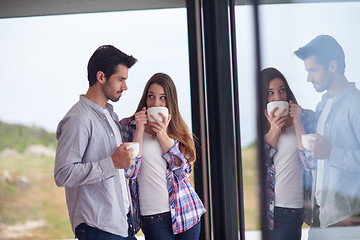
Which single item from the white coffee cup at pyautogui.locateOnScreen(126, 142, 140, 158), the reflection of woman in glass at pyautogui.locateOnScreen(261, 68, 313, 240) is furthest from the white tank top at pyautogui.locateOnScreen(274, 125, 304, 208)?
the white coffee cup at pyautogui.locateOnScreen(126, 142, 140, 158)

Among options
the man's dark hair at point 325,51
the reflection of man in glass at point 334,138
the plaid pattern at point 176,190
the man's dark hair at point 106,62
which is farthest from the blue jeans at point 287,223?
the man's dark hair at point 106,62

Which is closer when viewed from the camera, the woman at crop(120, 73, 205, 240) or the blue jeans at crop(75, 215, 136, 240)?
the blue jeans at crop(75, 215, 136, 240)

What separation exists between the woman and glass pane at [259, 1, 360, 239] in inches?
30.9

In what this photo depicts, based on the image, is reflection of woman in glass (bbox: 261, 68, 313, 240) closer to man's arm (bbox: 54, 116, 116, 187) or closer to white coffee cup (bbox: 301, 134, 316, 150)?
white coffee cup (bbox: 301, 134, 316, 150)

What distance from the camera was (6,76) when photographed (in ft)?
7.39

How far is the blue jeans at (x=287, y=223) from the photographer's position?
0.98 meters

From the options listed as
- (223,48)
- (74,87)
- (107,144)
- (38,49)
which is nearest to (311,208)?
(107,144)

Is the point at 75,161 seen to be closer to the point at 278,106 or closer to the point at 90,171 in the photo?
the point at 90,171

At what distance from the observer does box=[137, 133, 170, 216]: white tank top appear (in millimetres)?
1852

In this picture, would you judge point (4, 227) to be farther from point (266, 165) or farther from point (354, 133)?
point (354, 133)

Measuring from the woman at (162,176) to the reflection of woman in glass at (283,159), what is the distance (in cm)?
66

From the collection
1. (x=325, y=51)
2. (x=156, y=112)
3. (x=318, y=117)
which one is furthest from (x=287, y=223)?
(x=156, y=112)

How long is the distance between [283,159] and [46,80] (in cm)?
153

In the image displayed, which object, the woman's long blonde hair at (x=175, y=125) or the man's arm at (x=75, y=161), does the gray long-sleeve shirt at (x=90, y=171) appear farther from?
the woman's long blonde hair at (x=175, y=125)
